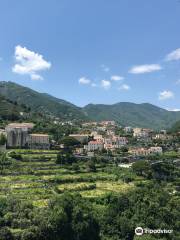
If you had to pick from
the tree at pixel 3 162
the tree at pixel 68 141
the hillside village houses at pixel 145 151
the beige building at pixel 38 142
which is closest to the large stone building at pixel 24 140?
the beige building at pixel 38 142

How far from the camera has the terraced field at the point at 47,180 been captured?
51.5 m

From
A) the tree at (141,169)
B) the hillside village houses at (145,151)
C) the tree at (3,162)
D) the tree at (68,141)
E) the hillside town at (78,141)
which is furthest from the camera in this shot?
the hillside village houses at (145,151)

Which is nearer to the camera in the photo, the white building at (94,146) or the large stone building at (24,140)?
the large stone building at (24,140)

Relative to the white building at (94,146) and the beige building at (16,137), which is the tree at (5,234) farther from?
the white building at (94,146)

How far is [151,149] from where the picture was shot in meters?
98.8

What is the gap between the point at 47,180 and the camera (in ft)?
190

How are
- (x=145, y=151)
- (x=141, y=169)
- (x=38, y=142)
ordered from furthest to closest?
(x=145, y=151) → (x=38, y=142) → (x=141, y=169)

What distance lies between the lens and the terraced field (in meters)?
51.5

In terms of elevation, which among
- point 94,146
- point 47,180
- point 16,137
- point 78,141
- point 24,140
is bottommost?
point 47,180

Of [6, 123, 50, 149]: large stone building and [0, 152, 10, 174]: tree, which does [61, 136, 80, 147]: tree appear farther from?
[0, 152, 10, 174]: tree

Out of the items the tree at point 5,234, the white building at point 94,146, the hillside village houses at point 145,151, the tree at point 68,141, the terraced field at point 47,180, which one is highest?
the tree at point 68,141

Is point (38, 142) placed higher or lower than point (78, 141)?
lower

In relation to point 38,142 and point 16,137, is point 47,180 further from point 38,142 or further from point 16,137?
point 38,142

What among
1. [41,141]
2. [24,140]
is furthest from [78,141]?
[24,140]
